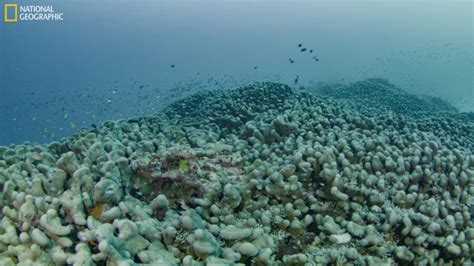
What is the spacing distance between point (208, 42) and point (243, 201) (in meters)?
164

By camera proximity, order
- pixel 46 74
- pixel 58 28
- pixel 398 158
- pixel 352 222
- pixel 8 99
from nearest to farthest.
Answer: pixel 352 222
pixel 398 158
pixel 8 99
pixel 46 74
pixel 58 28

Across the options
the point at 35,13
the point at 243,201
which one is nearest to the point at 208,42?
the point at 35,13

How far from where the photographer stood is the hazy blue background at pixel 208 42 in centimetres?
8406

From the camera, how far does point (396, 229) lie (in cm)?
398

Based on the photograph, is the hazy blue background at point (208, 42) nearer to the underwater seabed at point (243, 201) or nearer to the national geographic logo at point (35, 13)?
the national geographic logo at point (35, 13)

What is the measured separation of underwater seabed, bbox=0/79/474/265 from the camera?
10.2 feet

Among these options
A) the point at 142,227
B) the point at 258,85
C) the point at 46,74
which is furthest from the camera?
the point at 46,74

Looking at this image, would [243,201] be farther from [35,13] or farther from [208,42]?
[208,42]

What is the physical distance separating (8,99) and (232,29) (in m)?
120

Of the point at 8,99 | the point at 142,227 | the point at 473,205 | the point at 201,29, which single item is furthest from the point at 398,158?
the point at 201,29

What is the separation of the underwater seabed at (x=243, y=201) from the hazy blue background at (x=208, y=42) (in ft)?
162

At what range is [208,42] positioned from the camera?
162m

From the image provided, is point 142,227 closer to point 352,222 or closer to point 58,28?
point 352,222

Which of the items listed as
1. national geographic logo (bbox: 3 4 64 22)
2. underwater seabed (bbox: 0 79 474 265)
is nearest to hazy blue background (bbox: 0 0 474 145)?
national geographic logo (bbox: 3 4 64 22)
